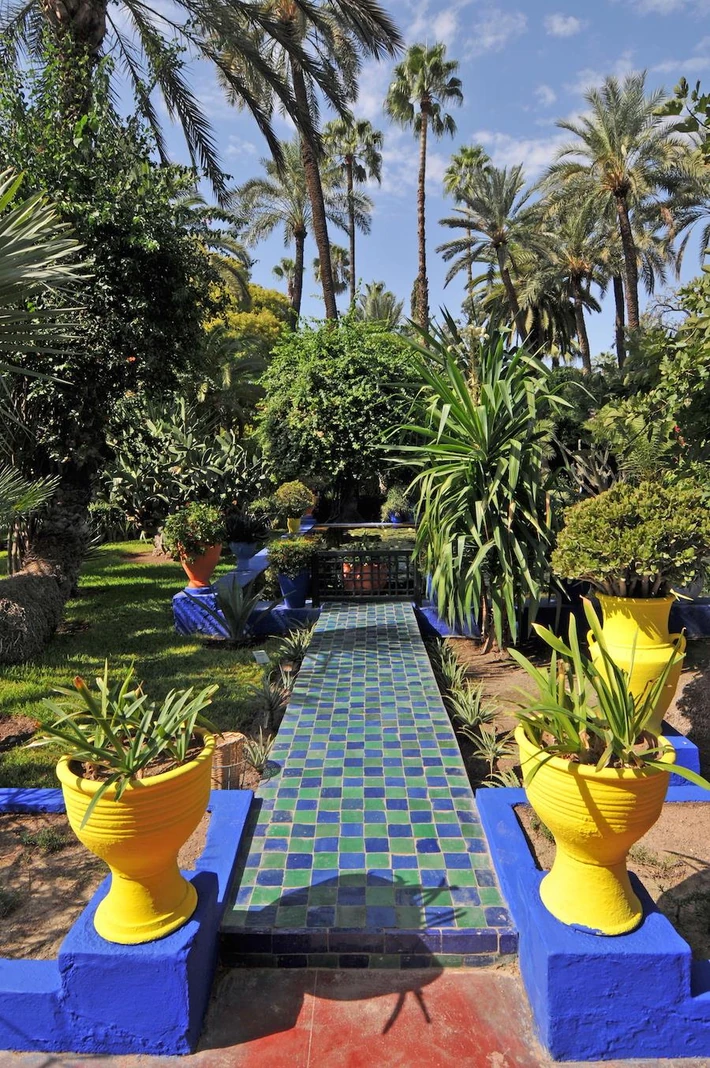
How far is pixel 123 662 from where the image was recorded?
6.72 m

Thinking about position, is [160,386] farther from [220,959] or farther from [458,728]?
[220,959]

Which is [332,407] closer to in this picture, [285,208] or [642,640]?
[642,640]

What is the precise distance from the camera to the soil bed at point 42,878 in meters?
2.83

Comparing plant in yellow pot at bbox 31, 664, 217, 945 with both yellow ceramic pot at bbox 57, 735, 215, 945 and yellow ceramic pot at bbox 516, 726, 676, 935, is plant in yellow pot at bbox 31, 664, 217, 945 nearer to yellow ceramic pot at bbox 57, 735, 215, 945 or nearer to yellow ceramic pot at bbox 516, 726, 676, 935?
yellow ceramic pot at bbox 57, 735, 215, 945

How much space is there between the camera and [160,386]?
8242mm

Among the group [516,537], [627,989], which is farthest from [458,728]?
[627,989]

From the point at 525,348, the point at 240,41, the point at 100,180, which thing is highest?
the point at 240,41

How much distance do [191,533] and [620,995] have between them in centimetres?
703

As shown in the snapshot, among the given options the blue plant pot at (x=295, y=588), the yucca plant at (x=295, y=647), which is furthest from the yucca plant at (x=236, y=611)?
the yucca plant at (x=295, y=647)

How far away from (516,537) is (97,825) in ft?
14.5

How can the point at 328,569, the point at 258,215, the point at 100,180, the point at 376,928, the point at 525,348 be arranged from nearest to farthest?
the point at 376,928, the point at 525,348, the point at 100,180, the point at 328,569, the point at 258,215

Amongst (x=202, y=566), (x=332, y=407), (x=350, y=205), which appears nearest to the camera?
(x=202, y=566)

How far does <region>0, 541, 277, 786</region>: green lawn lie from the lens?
5.15 metres

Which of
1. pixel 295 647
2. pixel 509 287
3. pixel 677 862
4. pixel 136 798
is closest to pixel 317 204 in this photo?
pixel 509 287
